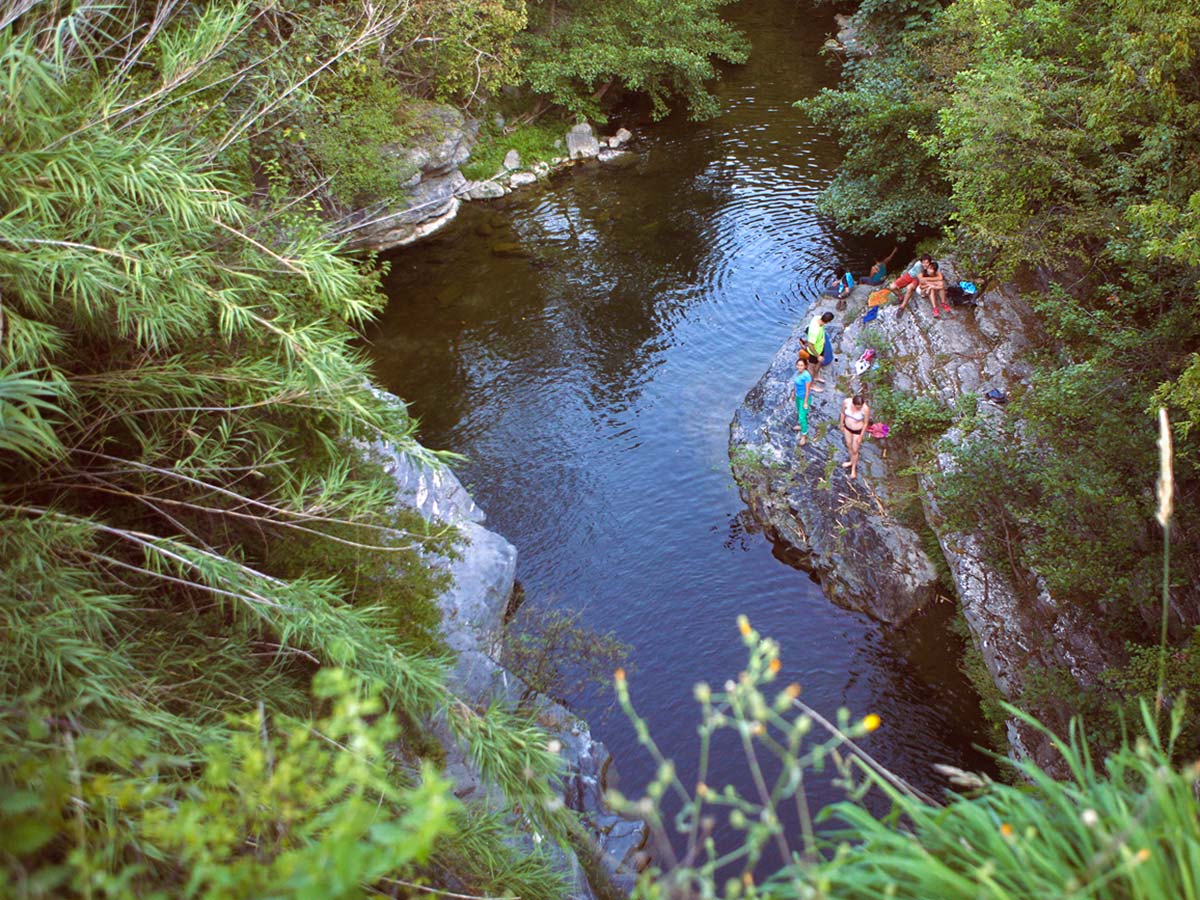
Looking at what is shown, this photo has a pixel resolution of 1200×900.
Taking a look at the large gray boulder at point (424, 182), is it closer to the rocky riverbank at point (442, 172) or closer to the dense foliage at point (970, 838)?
the rocky riverbank at point (442, 172)

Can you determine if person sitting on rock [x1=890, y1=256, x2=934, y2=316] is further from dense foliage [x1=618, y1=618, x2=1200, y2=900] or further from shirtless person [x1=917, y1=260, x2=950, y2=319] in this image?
dense foliage [x1=618, y1=618, x2=1200, y2=900]

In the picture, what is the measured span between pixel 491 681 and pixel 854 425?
685 centimetres

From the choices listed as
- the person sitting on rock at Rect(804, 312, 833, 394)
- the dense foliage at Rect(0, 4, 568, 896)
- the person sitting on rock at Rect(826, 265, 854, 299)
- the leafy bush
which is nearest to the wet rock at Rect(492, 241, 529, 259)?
the leafy bush

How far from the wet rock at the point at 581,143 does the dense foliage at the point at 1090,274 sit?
13.1 metres

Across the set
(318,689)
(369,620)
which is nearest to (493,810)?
(369,620)

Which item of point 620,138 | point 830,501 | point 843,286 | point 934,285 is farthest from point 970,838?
point 620,138

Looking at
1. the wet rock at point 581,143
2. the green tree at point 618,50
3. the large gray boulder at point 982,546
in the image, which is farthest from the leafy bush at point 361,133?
the large gray boulder at point 982,546

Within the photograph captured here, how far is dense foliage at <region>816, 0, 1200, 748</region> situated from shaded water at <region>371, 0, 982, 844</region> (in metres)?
2.50

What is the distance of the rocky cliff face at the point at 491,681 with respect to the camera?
28.7 feet

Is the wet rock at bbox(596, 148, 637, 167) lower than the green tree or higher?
lower

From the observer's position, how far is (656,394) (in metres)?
16.8

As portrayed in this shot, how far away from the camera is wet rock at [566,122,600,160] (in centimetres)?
2647

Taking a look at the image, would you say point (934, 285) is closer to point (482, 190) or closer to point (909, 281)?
point (909, 281)

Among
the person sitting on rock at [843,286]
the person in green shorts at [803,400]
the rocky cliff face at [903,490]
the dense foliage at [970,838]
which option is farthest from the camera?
the person sitting on rock at [843,286]
